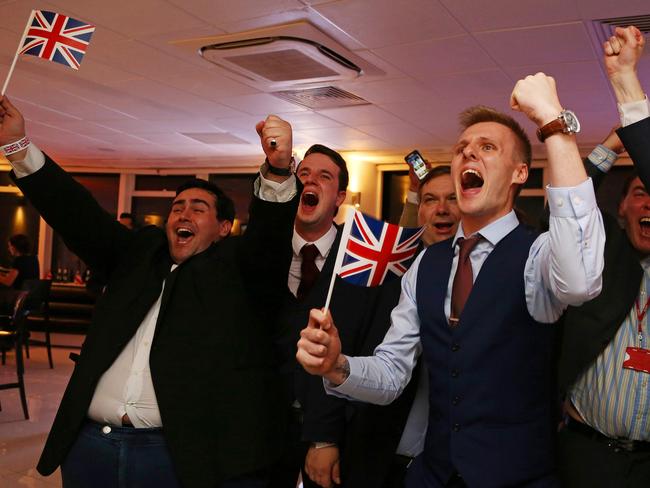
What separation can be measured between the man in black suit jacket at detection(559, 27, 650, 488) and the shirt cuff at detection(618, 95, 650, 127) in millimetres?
441

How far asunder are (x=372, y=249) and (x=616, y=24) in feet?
10.8

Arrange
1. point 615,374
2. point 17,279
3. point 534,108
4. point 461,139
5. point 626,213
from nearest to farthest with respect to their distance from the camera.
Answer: point 534,108 < point 461,139 < point 615,374 < point 626,213 < point 17,279

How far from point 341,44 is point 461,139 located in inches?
132

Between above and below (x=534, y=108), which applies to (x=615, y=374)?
below

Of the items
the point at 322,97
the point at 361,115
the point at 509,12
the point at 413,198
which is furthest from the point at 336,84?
the point at 413,198

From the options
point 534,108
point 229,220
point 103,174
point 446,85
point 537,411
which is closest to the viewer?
point 534,108

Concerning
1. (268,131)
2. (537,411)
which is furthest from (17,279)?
(537,411)

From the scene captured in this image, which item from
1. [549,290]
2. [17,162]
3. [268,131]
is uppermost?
[268,131]

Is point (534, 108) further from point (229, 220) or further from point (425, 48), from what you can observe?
point (425, 48)

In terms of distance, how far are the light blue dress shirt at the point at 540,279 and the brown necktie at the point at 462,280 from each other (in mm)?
17

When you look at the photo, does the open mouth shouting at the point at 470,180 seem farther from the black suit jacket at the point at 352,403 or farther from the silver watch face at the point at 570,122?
the black suit jacket at the point at 352,403

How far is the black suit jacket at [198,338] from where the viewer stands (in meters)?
1.92

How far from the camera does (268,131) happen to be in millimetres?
1800

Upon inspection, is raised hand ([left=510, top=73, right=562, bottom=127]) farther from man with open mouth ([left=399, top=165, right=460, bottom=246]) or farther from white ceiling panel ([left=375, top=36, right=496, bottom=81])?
white ceiling panel ([left=375, top=36, right=496, bottom=81])
